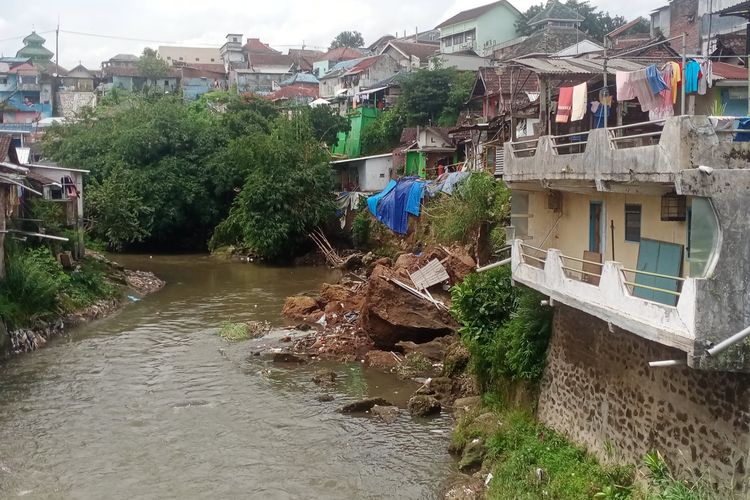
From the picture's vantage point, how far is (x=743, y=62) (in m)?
26.3

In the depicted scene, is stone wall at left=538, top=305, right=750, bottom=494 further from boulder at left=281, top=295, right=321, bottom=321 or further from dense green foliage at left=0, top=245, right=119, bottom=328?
dense green foliage at left=0, top=245, right=119, bottom=328

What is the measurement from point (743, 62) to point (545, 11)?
30.4 m

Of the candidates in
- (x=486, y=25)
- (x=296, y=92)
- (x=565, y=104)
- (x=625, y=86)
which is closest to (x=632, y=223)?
(x=625, y=86)

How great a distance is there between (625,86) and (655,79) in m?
0.78

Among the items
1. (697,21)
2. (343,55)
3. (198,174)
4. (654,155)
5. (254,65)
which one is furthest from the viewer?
(254,65)

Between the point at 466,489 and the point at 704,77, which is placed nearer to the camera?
the point at 466,489

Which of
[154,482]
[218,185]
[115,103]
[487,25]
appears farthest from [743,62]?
[115,103]

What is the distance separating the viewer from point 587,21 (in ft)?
187

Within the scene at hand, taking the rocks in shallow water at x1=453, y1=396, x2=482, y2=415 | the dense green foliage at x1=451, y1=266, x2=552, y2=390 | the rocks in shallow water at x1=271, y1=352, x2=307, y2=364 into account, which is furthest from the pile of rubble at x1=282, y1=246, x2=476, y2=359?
the dense green foliage at x1=451, y1=266, x2=552, y2=390

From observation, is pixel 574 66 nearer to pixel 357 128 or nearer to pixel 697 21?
pixel 697 21

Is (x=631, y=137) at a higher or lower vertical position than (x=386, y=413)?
higher

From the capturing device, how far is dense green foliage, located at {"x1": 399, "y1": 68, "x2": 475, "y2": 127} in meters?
43.3

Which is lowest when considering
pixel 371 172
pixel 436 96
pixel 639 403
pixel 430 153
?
pixel 639 403

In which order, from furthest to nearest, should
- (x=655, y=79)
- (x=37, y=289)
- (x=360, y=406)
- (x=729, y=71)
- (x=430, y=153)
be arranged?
(x=430, y=153)
(x=729, y=71)
(x=37, y=289)
(x=360, y=406)
(x=655, y=79)
